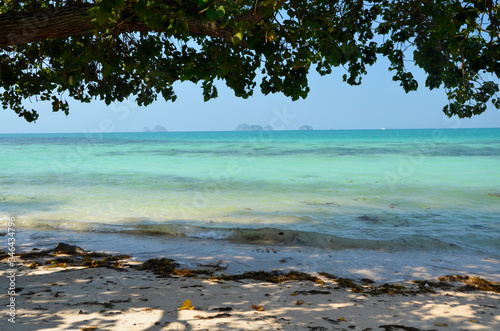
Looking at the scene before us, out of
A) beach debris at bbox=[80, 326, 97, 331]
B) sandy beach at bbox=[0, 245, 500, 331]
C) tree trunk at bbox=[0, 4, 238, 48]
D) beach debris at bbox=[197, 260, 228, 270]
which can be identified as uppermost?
tree trunk at bbox=[0, 4, 238, 48]

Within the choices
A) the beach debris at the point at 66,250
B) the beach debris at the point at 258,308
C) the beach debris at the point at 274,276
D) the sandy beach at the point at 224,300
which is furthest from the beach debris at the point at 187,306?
the beach debris at the point at 66,250

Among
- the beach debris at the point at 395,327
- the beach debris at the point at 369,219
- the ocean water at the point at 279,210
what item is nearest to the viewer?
the beach debris at the point at 395,327

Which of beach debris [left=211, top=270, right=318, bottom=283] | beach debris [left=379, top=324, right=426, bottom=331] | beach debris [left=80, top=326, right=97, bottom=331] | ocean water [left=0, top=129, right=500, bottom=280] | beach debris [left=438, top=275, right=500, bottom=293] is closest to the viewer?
beach debris [left=80, top=326, right=97, bottom=331]

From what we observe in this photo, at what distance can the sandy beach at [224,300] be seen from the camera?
3369mm

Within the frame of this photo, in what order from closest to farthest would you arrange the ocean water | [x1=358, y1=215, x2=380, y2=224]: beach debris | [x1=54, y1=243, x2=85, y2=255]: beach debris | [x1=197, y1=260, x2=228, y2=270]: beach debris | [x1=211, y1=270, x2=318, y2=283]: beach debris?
[x1=211, y1=270, x2=318, y2=283]: beach debris → [x1=197, y1=260, x2=228, y2=270]: beach debris → [x1=54, y1=243, x2=85, y2=255]: beach debris → the ocean water → [x1=358, y1=215, x2=380, y2=224]: beach debris

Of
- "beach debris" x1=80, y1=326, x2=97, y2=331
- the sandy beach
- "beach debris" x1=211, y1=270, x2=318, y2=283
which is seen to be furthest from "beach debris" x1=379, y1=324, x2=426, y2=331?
"beach debris" x1=80, y1=326, x2=97, y2=331

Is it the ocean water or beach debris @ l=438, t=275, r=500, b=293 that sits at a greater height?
beach debris @ l=438, t=275, r=500, b=293

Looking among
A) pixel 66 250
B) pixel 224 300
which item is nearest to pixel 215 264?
pixel 224 300

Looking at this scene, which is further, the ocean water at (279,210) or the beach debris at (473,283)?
the ocean water at (279,210)

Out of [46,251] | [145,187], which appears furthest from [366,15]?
[145,187]

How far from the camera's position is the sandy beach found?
11.1ft

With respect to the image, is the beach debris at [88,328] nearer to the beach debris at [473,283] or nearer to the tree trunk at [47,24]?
the tree trunk at [47,24]

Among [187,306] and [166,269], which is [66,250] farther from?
[187,306]

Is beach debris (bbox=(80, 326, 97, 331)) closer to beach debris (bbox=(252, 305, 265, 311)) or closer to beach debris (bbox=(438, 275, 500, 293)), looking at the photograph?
beach debris (bbox=(252, 305, 265, 311))
